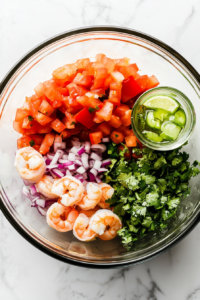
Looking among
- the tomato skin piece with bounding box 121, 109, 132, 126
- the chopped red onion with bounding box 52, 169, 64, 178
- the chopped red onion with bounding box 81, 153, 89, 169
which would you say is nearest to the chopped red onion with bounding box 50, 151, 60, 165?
the chopped red onion with bounding box 52, 169, 64, 178

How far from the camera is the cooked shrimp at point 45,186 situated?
5.77 ft

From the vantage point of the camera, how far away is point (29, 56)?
6.09ft

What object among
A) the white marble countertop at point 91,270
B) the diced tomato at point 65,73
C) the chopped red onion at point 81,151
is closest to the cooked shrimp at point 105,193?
the chopped red onion at point 81,151

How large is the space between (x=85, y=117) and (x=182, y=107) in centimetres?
58

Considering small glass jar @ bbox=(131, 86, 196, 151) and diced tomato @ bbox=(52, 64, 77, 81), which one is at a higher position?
diced tomato @ bbox=(52, 64, 77, 81)

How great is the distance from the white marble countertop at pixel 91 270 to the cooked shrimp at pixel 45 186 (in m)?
0.51

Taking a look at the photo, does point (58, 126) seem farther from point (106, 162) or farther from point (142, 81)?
point (142, 81)

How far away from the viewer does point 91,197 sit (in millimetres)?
1691

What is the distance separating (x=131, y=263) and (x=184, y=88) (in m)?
1.17

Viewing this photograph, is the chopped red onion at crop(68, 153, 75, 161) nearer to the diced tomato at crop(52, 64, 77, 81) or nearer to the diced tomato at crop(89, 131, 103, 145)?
the diced tomato at crop(89, 131, 103, 145)

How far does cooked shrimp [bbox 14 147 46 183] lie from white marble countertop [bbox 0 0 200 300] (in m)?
0.58

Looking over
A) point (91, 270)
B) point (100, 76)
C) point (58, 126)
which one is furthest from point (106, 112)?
point (91, 270)

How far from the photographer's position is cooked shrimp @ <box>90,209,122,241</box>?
1.67m

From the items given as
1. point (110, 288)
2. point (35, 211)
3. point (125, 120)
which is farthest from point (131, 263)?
point (125, 120)
